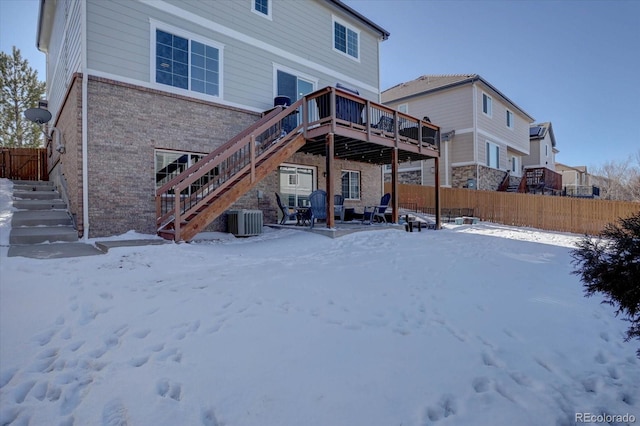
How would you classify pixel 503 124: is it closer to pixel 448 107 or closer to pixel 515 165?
pixel 515 165

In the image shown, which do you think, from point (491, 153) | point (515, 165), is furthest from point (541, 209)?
point (515, 165)

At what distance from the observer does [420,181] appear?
21766 millimetres

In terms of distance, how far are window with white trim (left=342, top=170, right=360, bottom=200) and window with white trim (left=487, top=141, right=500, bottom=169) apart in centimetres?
1124

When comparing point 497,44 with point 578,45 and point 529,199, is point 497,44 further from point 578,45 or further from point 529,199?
point 529,199

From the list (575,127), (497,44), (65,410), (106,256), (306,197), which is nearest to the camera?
(65,410)

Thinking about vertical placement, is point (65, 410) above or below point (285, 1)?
below

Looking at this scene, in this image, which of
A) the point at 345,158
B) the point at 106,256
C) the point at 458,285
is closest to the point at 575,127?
the point at 345,158

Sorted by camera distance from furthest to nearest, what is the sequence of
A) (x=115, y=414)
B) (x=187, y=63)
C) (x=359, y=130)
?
(x=359, y=130), (x=187, y=63), (x=115, y=414)

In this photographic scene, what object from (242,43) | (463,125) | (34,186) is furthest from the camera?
(463,125)

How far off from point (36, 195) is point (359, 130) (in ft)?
32.6

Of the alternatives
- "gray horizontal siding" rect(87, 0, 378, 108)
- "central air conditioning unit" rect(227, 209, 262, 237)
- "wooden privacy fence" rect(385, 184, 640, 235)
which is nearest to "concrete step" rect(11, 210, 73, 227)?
"gray horizontal siding" rect(87, 0, 378, 108)

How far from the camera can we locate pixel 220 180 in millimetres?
9797

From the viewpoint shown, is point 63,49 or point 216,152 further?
point 63,49

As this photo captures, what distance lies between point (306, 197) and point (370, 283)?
7.87m
